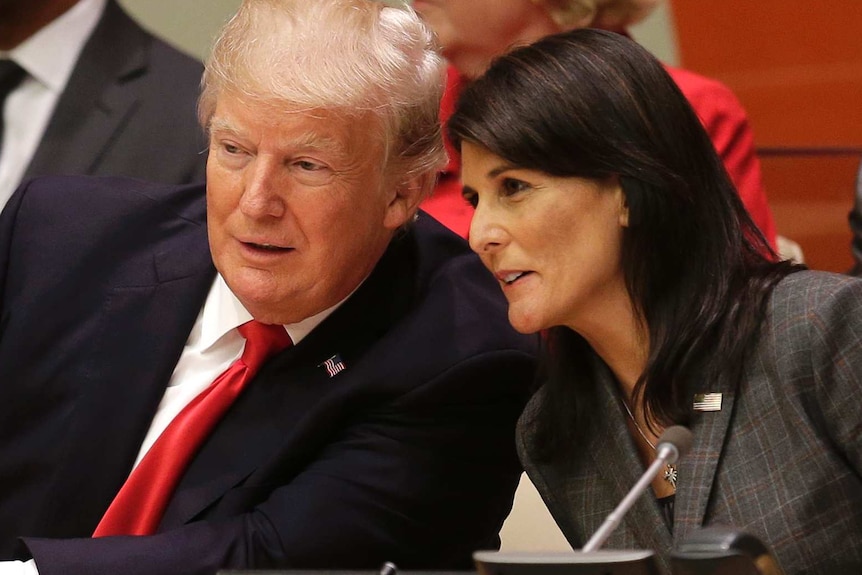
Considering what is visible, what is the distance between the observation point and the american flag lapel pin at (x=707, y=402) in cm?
178

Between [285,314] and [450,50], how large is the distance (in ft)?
3.48

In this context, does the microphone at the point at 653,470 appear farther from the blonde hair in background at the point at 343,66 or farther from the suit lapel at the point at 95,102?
the suit lapel at the point at 95,102

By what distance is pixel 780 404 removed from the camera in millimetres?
1737

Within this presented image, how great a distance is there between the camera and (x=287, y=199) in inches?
77.4

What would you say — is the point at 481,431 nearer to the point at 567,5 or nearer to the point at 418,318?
the point at 418,318

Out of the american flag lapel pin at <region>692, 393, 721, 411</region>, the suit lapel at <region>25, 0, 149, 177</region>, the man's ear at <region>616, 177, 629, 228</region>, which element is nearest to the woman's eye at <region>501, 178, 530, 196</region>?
the man's ear at <region>616, 177, 629, 228</region>

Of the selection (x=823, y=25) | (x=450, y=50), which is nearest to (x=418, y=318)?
(x=450, y=50)

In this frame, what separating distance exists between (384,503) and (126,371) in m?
0.46

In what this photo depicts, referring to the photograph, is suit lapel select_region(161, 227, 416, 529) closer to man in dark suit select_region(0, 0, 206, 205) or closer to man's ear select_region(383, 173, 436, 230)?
man's ear select_region(383, 173, 436, 230)

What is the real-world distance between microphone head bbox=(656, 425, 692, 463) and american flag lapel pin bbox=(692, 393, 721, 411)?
397 millimetres

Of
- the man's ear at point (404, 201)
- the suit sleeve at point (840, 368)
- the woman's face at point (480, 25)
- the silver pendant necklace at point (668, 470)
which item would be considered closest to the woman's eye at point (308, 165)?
the man's ear at point (404, 201)

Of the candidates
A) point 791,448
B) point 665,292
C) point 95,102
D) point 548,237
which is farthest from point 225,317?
point 95,102

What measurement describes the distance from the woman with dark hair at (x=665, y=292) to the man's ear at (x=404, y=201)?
19 cm

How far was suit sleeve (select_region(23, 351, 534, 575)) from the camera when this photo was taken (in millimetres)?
1847
